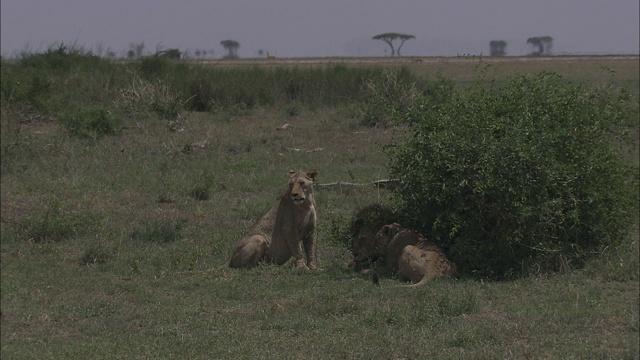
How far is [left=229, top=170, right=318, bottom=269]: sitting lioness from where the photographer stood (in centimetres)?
1006

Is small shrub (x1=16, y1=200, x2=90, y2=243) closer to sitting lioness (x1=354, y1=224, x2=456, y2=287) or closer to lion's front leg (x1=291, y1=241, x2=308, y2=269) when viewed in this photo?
lion's front leg (x1=291, y1=241, x2=308, y2=269)

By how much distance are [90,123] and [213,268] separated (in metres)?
10.3

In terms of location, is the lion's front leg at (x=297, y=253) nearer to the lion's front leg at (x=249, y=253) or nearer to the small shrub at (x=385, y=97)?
the lion's front leg at (x=249, y=253)

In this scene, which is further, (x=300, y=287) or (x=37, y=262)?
(x=37, y=262)

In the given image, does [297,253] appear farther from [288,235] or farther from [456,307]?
[456,307]

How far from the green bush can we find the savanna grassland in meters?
0.29

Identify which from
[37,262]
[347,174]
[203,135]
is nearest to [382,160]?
[347,174]

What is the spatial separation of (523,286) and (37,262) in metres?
5.52

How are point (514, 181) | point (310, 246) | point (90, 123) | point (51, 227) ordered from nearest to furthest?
point (514, 181) → point (310, 246) → point (51, 227) → point (90, 123)

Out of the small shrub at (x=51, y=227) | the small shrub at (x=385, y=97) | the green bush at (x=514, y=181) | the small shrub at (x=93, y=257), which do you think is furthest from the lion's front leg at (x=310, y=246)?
the small shrub at (x=385, y=97)

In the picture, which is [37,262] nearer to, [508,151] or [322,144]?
[508,151]

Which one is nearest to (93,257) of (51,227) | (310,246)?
(51,227)

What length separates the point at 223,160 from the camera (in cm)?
1694

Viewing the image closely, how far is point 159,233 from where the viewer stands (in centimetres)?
1156
